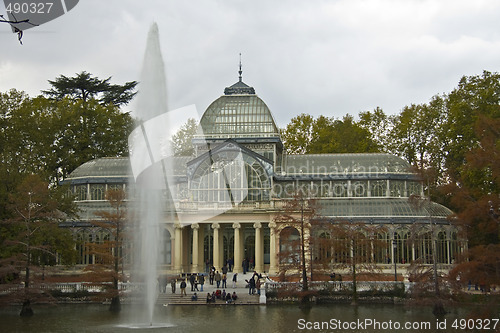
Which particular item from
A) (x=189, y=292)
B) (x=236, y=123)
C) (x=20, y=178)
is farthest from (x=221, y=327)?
(x=236, y=123)

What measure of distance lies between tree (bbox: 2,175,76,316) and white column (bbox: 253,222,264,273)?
64.4ft

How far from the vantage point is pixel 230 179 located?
60.6 m

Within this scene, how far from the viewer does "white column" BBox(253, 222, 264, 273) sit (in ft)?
191

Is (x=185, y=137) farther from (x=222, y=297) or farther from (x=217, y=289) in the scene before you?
(x=222, y=297)

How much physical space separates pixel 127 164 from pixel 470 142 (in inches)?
1345

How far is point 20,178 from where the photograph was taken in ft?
142

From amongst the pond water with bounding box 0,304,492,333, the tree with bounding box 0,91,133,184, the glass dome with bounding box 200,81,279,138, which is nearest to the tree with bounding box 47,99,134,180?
the tree with bounding box 0,91,133,184

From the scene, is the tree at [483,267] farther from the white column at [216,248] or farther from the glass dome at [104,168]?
the glass dome at [104,168]

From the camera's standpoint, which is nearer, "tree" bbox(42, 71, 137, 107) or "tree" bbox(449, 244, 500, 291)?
"tree" bbox(449, 244, 500, 291)

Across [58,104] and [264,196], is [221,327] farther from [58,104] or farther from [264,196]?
[58,104]

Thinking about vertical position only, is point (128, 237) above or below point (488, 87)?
below

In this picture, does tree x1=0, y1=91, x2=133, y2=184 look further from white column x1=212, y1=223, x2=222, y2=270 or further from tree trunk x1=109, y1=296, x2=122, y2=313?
tree trunk x1=109, y1=296, x2=122, y2=313

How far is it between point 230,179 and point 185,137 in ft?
87.6

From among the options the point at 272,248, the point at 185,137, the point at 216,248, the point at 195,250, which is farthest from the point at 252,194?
the point at 185,137
